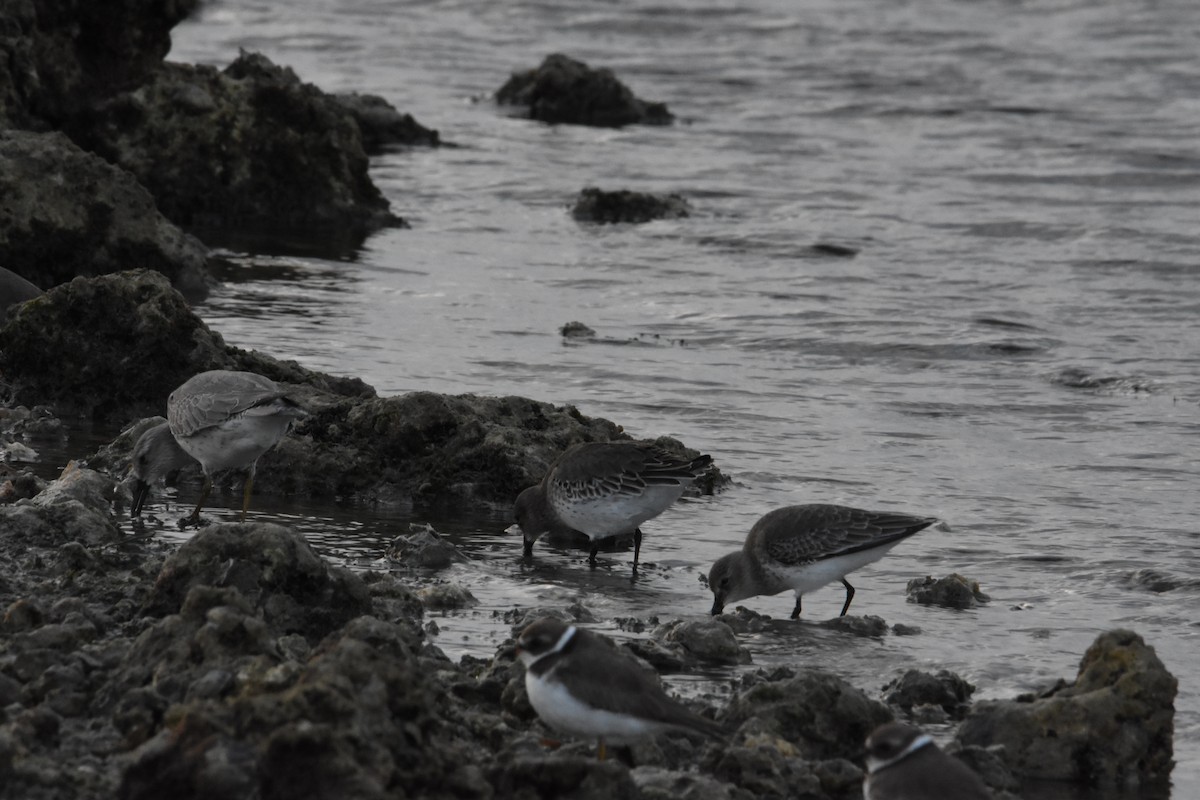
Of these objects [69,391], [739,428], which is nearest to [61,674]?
[69,391]

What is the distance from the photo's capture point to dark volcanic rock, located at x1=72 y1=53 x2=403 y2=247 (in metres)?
17.2

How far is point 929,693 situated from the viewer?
750cm

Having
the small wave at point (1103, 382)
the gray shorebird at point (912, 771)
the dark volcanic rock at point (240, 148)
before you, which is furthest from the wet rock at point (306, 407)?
the dark volcanic rock at point (240, 148)

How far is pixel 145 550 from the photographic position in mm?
8727

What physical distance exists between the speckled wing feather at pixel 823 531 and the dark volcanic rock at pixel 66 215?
6.60m

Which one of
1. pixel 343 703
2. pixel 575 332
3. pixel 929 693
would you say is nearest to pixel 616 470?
pixel 929 693

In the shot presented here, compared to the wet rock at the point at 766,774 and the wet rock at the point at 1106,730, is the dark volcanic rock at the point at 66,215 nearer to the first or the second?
the wet rock at the point at 766,774

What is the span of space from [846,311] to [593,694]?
10.4 meters

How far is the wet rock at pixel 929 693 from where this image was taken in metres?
7.50

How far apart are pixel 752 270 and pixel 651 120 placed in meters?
9.41

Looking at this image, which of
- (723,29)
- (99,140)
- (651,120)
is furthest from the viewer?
(723,29)

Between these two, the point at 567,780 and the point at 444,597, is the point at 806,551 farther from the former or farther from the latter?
the point at 567,780

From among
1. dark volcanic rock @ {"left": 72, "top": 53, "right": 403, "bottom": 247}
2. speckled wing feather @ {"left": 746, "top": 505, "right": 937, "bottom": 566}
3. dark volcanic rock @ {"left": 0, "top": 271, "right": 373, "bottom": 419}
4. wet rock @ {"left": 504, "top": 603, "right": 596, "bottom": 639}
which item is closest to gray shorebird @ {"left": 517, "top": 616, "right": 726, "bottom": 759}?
wet rock @ {"left": 504, "top": 603, "right": 596, "bottom": 639}

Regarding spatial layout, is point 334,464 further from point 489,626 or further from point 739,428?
point 739,428
